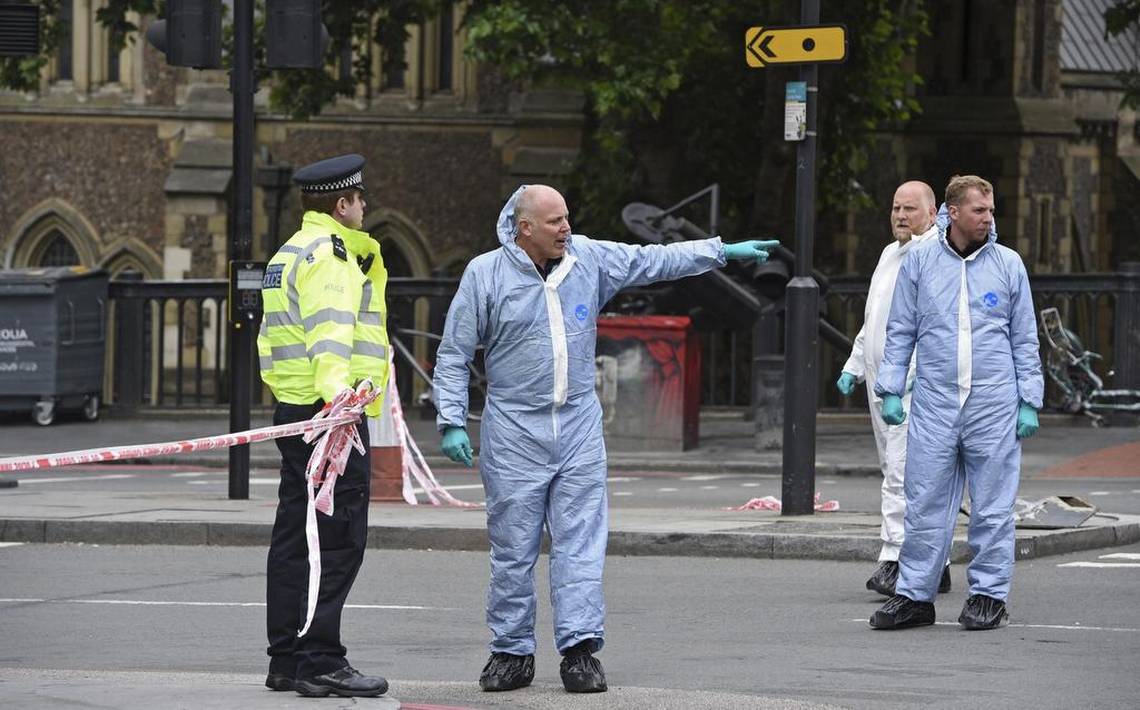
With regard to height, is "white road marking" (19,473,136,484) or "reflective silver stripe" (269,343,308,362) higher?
"reflective silver stripe" (269,343,308,362)

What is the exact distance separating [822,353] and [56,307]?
8957 millimetres

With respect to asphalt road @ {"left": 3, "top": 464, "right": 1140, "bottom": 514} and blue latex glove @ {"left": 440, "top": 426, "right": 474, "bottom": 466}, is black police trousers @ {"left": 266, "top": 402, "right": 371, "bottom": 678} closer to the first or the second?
blue latex glove @ {"left": 440, "top": 426, "right": 474, "bottom": 466}

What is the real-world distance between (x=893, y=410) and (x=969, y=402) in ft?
1.06

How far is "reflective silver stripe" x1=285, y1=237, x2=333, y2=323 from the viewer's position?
762 cm

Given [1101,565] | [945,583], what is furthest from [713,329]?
[945,583]

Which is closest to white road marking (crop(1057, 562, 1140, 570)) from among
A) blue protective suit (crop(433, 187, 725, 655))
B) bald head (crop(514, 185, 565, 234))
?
blue protective suit (crop(433, 187, 725, 655))

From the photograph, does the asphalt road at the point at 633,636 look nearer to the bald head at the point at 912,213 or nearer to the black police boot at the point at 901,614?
the black police boot at the point at 901,614

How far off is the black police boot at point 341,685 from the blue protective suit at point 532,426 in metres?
0.55

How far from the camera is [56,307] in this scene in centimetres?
2547

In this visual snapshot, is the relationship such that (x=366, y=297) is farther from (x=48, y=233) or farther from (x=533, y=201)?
(x=48, y=233)

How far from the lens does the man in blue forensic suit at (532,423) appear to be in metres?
7.79

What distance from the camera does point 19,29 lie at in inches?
568

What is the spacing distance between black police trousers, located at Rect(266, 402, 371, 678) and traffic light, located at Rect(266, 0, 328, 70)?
6.78 meters

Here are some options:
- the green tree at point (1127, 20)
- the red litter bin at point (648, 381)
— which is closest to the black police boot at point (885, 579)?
the red litter bin at point (648, 381)
